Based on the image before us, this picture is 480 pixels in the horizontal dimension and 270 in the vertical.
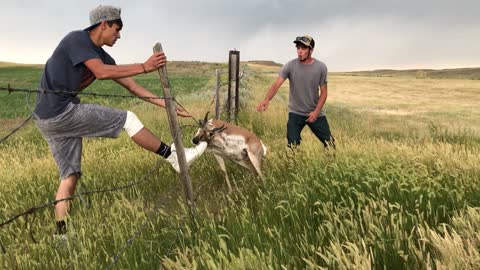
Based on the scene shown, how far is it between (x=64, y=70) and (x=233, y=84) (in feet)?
21.8

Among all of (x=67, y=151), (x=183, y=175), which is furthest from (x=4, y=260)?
(x=183, y=175)

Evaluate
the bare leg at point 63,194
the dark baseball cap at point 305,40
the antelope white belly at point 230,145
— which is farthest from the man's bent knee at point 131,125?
the dark baseball cap at point 305,40

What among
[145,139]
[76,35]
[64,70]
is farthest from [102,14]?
[145,139]

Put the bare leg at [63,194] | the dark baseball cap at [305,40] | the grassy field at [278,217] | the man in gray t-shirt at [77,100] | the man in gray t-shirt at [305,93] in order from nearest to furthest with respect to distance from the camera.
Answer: the grassy field at [278,217], the man in gray t-shirt at [77,100], the bare leg at [63,194], the dark baseball cap at [305,40], the man in gray t-shirt at [305,93]

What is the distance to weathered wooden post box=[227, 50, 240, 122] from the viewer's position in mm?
10359

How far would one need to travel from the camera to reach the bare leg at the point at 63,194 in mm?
4156

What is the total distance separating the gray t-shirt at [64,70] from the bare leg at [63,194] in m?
0.71

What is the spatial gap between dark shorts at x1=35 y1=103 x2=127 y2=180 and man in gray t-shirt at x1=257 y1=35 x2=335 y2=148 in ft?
9.68

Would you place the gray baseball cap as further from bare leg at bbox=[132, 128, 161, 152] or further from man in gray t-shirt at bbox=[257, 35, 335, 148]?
man in gray t-shirt at bbox=[257, 35, 335, 148]

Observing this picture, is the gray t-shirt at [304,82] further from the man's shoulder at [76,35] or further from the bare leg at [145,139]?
the man's shoulder at [76,35]

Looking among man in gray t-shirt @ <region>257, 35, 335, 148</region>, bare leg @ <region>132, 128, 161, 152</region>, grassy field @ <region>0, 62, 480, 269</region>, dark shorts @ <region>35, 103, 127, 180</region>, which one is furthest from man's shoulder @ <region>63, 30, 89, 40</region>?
man in gray t-shirt @ <region>257, 35, 335, 148</region>

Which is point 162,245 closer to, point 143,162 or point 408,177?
point 408,177

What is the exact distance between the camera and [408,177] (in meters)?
3.97

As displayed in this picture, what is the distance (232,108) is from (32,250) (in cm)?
737
